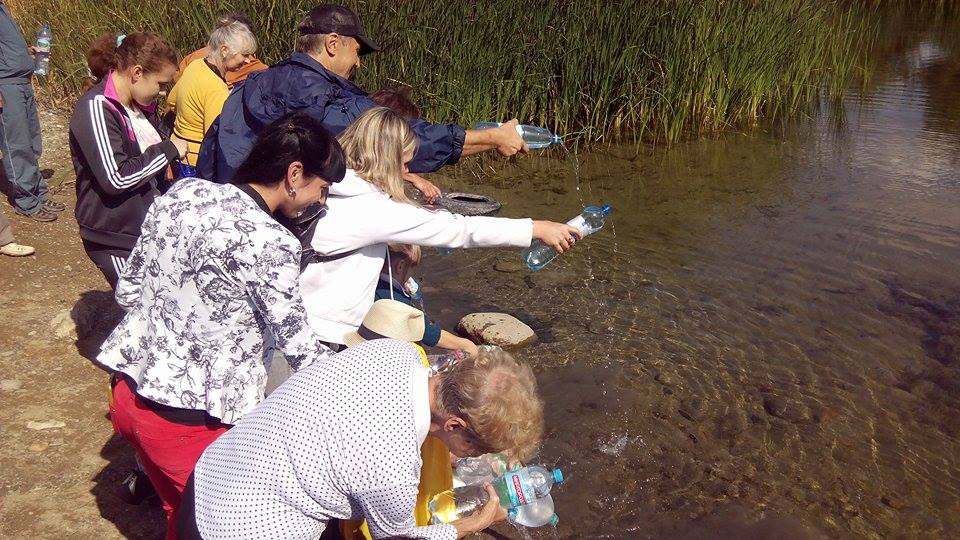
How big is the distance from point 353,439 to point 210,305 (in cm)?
68

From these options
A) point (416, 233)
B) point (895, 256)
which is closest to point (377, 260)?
point (416, 233)

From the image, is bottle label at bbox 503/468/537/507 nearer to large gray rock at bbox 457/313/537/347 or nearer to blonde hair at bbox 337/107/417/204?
blonde hair at bbox 337/107/417/204

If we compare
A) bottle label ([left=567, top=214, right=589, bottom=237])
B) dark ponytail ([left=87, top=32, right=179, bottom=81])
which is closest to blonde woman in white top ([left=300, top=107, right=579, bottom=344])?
bottle label ([left=567, top=214, right=589, bottom=237])

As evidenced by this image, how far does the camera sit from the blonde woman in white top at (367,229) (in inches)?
121

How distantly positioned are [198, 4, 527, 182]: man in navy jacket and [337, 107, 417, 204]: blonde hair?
0.36 m

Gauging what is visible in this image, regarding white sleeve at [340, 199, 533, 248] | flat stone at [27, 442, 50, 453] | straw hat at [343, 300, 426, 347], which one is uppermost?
white sleeve at [340, 199, 533, 248]

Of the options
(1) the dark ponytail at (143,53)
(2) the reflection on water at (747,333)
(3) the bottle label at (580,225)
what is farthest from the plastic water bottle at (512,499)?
(1) the dark ponytail at (143,53)

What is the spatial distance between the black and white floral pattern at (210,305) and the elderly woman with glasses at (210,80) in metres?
2.45

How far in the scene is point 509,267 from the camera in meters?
6.45

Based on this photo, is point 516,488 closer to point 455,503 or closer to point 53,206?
point 455,503

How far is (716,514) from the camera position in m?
3.88

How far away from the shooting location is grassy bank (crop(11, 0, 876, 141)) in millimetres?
8289

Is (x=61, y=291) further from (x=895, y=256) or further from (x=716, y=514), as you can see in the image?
(x=895, y=256)

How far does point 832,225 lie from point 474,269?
9.90 ft
